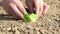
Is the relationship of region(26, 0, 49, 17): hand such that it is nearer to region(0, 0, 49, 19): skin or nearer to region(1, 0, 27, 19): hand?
region(0, 0, 49, 19): skin

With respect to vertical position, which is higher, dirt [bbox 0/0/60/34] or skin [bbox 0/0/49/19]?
skin [bbox 0/0/49/19]

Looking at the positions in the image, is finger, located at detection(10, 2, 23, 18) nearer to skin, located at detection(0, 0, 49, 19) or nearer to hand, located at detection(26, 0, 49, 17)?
skin, located at detection(0, 0, 49, 19)

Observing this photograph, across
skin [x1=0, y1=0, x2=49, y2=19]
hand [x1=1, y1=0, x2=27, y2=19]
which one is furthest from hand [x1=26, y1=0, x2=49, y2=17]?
hand [x1=1, y1=0, x2=27, y2=19]

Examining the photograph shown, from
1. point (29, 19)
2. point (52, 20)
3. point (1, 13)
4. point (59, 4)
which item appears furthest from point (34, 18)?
point (59, 4)

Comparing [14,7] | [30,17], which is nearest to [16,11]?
[14,7]

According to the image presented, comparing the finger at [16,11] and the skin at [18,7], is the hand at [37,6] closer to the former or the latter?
the skin at [18,7]

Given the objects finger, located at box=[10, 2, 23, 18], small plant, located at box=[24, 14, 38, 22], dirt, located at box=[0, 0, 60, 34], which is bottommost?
dirt, located at box=[0, 0, 60, 34]

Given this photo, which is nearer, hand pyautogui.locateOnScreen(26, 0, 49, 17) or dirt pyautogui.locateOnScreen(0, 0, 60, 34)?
dirt pyautogui.locateOnScreen(0, 0, 60, 34)

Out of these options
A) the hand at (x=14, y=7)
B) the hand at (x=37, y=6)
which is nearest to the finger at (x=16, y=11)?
the hand at (x=14, y=7)

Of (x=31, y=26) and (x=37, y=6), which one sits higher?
(x=37, y=6)

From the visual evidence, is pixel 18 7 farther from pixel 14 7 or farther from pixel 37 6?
pixel 37 6

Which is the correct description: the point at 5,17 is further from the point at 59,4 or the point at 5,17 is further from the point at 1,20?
the point at 59,4
